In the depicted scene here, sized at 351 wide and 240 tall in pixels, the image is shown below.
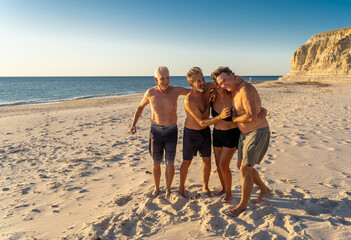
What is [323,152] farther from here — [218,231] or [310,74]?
[310,74]

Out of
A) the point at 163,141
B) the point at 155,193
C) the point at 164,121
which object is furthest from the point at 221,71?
the point at 155,193

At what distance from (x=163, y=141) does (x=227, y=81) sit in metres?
1.42

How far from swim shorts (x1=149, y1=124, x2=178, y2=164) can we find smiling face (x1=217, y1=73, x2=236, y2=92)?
43.8 inches

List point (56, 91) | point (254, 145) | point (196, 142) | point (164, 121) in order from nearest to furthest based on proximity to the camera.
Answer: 1. point (254, 145)
2. point (196, 142)
3. point (164, 121)
4. point (56, 91)

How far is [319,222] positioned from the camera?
288 centimetres

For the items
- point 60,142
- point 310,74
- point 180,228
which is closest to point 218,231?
point 180,228

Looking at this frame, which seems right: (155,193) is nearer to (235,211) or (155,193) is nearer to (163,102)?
(235,211)

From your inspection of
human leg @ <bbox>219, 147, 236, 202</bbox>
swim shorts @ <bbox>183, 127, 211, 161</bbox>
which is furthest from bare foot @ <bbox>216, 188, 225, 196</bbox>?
swim shorts @ <bbox>183, 127, 211, 161</bbox>

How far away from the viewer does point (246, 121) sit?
2898mm

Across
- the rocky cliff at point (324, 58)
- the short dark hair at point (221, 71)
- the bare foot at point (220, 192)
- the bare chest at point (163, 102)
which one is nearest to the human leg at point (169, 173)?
the bare foot at point (220, 192)

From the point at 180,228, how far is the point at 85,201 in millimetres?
1746

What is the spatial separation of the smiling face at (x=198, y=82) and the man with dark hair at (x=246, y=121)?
198 mm

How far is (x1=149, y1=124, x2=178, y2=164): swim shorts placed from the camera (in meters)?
3.65

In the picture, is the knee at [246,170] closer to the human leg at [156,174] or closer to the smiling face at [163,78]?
the human leg at [156,174]
